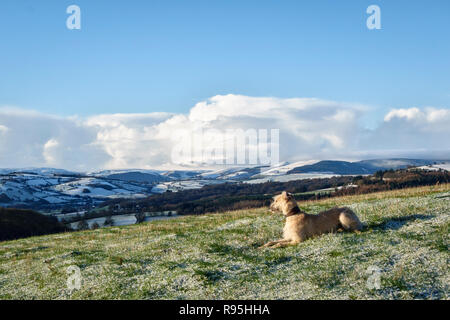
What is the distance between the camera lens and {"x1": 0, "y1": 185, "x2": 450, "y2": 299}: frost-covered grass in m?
11.8

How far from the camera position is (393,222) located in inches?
745

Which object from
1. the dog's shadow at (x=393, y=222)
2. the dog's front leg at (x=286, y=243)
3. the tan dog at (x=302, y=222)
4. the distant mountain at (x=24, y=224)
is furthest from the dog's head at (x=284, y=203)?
the distant mountain at (x=24, y=224)

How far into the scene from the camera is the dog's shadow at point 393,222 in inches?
717

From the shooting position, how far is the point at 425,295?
10.6 metres

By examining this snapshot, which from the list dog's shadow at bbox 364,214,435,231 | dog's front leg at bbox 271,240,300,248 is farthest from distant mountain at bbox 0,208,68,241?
dog's shadow at bbox 364,214,435,231

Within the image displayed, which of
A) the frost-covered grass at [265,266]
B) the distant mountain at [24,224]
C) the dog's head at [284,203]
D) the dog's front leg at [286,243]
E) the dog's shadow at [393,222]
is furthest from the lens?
the distant mountain at [24,224]

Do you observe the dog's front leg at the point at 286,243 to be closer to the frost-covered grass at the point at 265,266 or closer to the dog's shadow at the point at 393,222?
the frost-covered grass at the point at 265,266

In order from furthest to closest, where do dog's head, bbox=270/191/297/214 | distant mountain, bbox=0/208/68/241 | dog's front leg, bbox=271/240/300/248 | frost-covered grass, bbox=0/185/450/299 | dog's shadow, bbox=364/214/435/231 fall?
distant mountain, bbox=0/208/68/241
dog's shadow, bbox=364/214/435/231
dog's head, bbox=270/191/297/214
dog's front leg, bbox=271/240/300/248
frost-covered grass, bbox=0/185/450/299

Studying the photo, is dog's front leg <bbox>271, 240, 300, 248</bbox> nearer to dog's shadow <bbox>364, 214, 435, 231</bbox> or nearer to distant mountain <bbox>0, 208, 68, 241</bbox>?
dog's shadow <bbox>364, 214, 435, 231</bbox>

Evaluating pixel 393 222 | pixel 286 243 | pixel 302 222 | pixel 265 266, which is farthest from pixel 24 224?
pixel 393 222

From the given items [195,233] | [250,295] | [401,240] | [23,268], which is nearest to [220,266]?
[250,295]

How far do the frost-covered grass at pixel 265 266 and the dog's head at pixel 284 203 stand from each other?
6.15 ft

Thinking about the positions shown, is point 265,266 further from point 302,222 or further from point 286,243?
point 302,222

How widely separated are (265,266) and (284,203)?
404 cm
